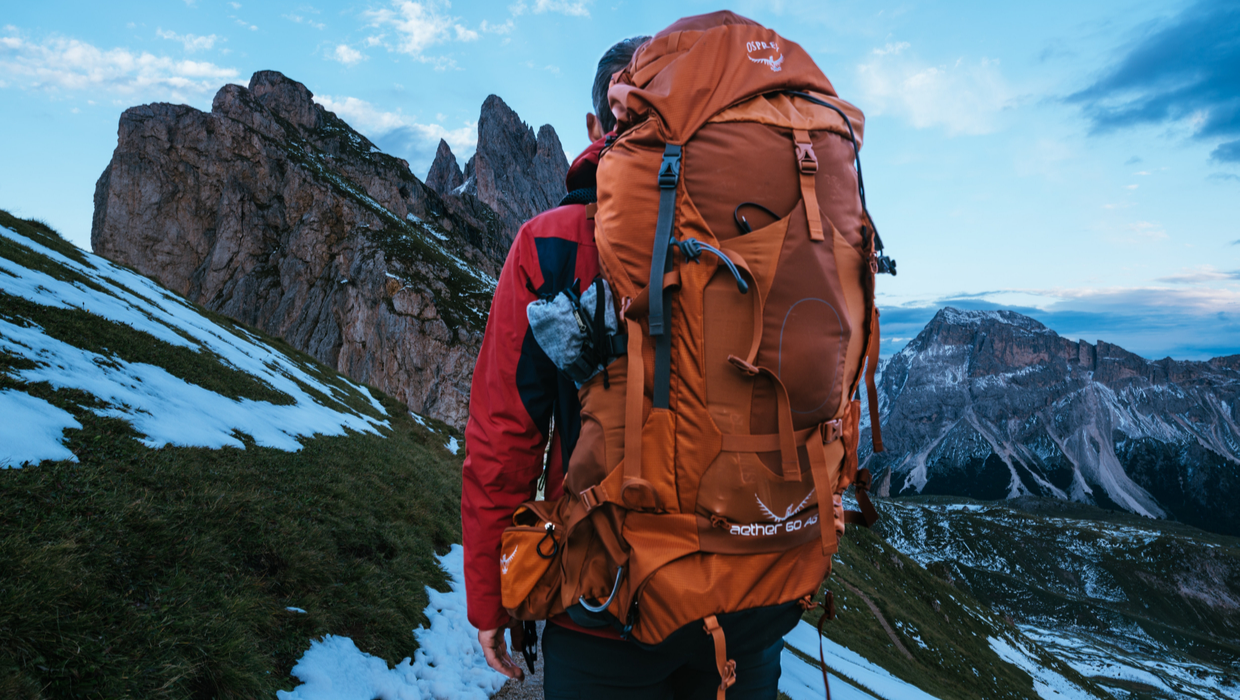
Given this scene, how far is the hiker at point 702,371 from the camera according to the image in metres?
2.11

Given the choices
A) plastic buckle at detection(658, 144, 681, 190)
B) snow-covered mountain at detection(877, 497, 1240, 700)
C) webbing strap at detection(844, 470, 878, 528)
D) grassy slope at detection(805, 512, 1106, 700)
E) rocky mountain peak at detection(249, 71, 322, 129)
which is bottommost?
snow-covered mountain at detection(877, 497, 1240, 700)

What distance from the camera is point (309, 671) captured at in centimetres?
455

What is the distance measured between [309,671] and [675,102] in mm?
5306

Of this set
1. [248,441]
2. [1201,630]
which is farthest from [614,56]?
[1201,630]

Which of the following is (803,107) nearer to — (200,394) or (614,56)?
(614,56)

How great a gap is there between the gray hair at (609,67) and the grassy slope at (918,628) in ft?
90.4

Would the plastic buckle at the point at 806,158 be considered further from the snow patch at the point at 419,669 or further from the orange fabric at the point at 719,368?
the snow patch at the point at 419,669

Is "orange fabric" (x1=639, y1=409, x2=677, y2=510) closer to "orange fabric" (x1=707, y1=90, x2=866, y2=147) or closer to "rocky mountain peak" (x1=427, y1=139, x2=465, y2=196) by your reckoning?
"orange fabric" (x1=707, y1=90, x2=866, y2=147)

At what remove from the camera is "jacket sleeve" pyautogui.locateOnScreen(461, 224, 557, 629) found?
8.32 ft

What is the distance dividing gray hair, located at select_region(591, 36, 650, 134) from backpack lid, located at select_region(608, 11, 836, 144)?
1.92ft

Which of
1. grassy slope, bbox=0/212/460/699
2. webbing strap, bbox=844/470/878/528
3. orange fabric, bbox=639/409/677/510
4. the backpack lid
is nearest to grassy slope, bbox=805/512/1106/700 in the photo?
grassy slope, bbox=0/212/460/699

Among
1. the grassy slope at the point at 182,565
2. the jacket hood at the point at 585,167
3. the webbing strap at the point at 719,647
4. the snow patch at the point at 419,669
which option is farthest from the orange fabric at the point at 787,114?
the grassy slope at the point at 182,565

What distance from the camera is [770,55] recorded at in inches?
95.3

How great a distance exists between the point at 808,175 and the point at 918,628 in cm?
5291
